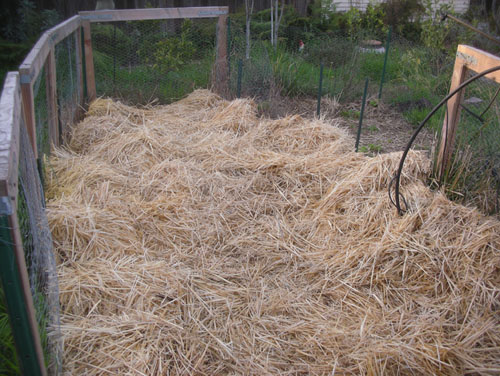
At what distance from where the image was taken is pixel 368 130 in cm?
566

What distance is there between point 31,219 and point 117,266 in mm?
947

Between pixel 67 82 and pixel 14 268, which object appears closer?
pixel 14 268

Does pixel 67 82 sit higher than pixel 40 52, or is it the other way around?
pixel 40 52

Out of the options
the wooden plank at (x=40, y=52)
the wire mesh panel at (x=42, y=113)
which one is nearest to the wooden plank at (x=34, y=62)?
the wooden plank at (x=40, y=52)

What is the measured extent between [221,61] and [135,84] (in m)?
1.15

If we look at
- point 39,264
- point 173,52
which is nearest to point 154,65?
point 173,52

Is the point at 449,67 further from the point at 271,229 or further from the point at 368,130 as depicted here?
the point at 271,229

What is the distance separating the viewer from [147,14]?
5.69 meters

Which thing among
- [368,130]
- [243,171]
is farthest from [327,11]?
[243,171]

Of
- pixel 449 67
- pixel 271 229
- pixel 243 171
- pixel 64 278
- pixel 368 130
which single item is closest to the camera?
pixel 64 278

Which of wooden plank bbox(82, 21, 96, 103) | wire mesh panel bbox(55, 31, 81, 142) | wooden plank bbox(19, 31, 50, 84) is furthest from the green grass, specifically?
wooden plank bbox(82, 21, 96, 103)

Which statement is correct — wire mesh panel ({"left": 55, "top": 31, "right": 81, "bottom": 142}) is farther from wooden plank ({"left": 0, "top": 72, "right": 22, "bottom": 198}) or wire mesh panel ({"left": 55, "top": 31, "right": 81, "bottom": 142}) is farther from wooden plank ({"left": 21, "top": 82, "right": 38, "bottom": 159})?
wooden plank ({"left": 0, "top": 72, "right": 22, "bottom": 198})

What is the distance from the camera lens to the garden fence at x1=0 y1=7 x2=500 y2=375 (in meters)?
1.63

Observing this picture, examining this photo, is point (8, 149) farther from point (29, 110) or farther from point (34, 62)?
point (34, 62)
